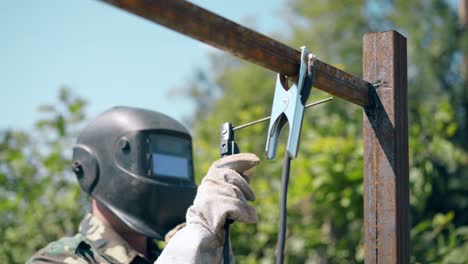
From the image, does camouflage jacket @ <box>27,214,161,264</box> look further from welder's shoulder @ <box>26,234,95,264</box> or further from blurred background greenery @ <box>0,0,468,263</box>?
blurred background greenery @ <box>0,0,468,263</box>

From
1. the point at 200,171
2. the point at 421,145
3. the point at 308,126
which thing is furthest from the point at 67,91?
the point at 421,145

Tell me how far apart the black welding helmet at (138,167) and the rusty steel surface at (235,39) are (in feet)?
4.15

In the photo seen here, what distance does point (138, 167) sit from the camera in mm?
3461

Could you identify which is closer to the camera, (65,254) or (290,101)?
(290,101)

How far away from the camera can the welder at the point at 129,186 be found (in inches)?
128

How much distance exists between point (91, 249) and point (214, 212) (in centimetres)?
112

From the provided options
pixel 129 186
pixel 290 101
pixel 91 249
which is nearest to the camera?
pixel 290 101

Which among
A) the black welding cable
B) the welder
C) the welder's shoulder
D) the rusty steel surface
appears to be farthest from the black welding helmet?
the black welding cable

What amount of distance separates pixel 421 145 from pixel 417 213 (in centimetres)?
44

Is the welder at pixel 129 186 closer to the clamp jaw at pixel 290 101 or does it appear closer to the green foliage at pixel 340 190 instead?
the clamp jaw at pixel 290 101

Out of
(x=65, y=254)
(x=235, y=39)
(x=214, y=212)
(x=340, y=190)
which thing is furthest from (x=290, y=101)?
(x=340, y=190)

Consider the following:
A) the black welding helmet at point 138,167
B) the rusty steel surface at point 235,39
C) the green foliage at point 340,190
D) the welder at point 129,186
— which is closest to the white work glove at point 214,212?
the rusty steel surface at point 235,39

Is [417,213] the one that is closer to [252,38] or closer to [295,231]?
[295,231]

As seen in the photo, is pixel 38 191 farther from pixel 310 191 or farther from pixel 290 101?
pixel 290 101
